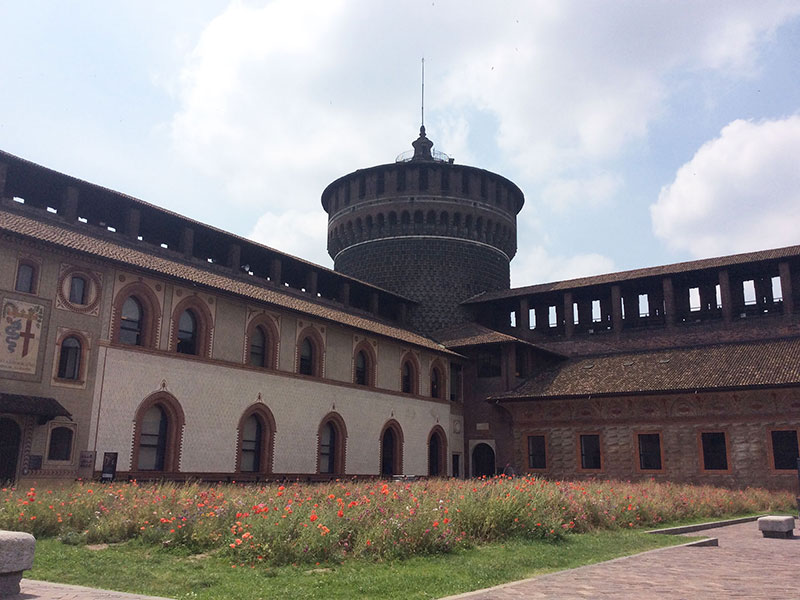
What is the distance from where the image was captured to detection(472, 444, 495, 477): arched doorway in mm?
38938

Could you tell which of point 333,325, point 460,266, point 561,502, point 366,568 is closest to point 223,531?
point 366,568

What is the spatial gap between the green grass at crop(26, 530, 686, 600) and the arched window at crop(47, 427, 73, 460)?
8.31 m

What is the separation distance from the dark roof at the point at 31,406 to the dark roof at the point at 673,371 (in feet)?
72.6

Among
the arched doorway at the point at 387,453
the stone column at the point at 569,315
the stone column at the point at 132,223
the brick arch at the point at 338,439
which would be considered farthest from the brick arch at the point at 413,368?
the stone column at the point at 132,223

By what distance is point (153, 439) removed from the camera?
24.0 meters

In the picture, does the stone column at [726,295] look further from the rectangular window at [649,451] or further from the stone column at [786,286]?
the rectangular window at [649,451]

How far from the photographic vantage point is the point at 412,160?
1962 inches

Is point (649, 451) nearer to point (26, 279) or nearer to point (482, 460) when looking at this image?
point (482, 460)

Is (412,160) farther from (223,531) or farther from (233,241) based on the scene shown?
(223,531)

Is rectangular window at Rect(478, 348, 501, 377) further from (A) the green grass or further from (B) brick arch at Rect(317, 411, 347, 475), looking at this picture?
(A) the green grass

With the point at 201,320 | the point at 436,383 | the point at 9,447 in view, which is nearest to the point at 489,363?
the point at 436,383

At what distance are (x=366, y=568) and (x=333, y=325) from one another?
21.1 m

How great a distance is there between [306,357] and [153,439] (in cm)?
814

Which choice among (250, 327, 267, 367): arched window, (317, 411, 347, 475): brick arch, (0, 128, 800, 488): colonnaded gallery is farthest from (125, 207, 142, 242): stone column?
(317, 411, 347, 475): brick arch
